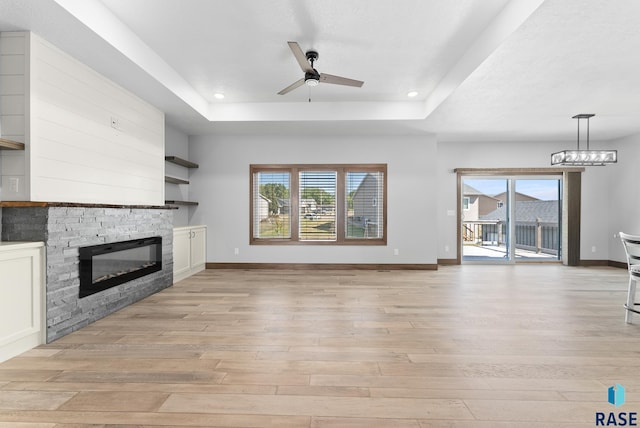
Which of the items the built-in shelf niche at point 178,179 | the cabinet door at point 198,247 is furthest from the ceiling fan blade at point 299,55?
the cabinet door at point 198,247

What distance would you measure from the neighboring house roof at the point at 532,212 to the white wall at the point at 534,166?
535 millimetres

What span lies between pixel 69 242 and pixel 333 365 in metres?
2.69

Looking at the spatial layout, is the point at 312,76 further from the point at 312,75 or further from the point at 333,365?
the point at 333,365

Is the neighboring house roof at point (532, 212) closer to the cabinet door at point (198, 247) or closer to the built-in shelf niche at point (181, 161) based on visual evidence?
the cabinet door at point (198, 247)

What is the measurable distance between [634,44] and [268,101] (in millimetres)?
4432

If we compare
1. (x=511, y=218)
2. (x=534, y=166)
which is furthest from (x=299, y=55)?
(x=534, y=166)

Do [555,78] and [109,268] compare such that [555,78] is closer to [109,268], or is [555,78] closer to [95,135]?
[95,135]

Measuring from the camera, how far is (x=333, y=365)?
2369 mm

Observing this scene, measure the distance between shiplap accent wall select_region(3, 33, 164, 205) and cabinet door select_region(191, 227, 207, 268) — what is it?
4.57ft

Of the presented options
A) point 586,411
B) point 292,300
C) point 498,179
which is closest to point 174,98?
point 292,300

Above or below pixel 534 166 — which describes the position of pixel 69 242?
below

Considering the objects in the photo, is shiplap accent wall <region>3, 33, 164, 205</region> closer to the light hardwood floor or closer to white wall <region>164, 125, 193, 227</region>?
white wall <region>164, 125, 193, 227</region>

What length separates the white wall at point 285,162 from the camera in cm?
638

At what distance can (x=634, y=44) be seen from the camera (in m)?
2.99
